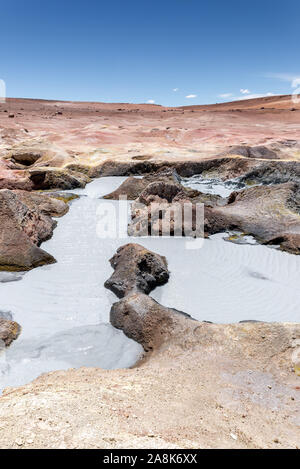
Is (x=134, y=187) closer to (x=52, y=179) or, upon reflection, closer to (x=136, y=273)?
(x=52, y=179)

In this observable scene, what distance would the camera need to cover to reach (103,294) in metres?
6.77

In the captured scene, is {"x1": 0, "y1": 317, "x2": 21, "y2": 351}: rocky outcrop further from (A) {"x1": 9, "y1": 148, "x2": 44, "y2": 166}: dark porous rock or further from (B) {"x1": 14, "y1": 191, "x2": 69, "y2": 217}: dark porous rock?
(A) {"x1": 9, "y1": 148, "x2": 44, "y2": 166}: dark porous rock

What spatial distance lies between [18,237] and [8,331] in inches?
124

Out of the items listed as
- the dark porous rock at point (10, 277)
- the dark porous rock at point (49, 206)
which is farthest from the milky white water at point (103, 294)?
the dark porous rock at point (49, 206)

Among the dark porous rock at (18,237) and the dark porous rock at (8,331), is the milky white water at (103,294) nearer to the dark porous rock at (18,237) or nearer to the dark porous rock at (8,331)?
the dark porous rock at (8,331)

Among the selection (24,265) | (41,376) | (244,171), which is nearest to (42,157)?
(244,171)

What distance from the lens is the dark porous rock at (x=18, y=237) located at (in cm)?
739

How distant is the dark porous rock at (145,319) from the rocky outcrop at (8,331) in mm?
1574

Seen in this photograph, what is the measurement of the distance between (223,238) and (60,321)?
5.63m

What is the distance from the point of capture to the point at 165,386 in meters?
3.65

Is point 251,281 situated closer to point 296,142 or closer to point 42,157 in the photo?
point 42,157

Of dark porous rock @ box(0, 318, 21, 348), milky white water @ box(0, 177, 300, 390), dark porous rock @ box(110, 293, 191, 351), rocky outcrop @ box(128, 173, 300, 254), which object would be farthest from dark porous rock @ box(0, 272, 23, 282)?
rocky outcrop @ box(128, 173, 300, 254)

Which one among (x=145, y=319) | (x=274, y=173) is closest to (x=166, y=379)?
(x=145, y=319)
